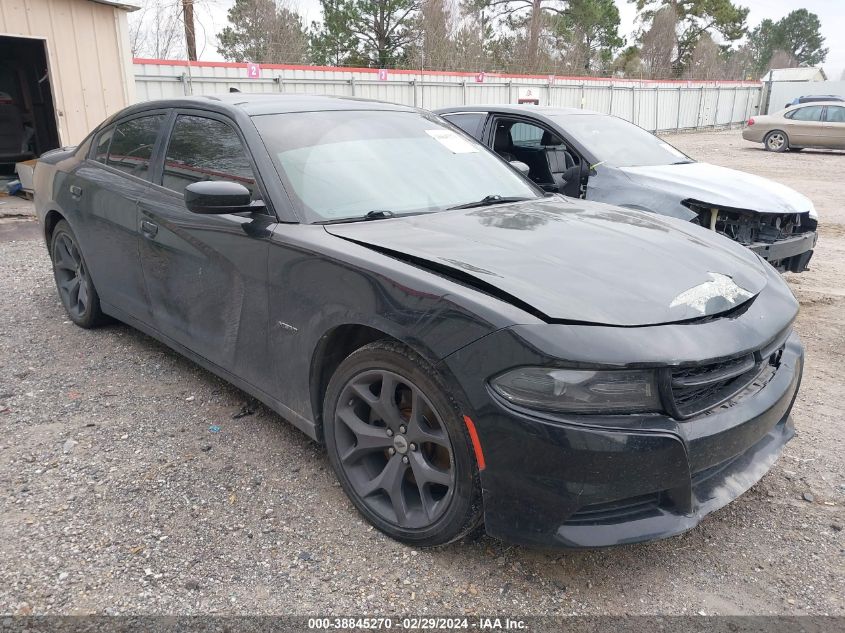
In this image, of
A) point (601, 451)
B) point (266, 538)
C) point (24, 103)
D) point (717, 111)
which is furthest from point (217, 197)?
point (717, 111)

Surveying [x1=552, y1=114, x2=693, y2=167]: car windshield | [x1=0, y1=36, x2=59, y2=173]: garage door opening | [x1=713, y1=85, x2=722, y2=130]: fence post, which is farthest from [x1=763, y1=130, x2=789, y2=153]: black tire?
[x1=0, y1=36, x2=59, y2=173]: garage door opening

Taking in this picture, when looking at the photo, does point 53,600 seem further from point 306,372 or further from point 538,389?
point 538,389

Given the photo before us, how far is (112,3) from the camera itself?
966 centimetres

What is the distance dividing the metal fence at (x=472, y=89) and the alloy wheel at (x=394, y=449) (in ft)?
32.4

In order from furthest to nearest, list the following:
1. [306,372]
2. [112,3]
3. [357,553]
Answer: [112,3] < [306,372] < [357,553]

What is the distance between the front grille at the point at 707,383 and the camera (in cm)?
210

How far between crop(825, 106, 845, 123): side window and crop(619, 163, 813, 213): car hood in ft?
53.2

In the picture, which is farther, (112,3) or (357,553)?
(112,3)

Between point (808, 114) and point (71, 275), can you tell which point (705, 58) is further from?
point (71, 275)

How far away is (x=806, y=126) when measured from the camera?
19594 mm

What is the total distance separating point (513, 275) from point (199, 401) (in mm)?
2184

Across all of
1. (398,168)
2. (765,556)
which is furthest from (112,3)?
(765,556)

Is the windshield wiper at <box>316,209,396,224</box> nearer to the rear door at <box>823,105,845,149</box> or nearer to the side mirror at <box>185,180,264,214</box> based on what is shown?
the side mirror at <box>185,180,264,214</box>

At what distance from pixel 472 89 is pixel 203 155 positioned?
18.6 meters
